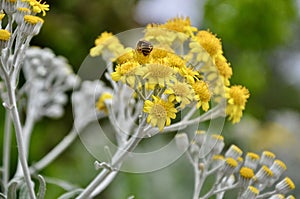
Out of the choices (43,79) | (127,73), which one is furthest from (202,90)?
(43,79)

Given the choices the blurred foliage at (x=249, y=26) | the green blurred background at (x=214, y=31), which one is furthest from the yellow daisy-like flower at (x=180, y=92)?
the blurred foliage at (x=249, y=26)

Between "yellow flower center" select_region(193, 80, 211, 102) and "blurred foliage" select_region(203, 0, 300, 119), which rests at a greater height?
"yellow flower center" select_region(193, 80, 211, 102)

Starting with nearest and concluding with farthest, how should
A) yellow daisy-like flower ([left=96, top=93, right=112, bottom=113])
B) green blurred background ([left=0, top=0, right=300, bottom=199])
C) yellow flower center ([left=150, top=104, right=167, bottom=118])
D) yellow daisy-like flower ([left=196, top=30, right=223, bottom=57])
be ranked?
yellow flower center ([left=150, top=104, right=167, bottom=118])
yellow daisy-like flower ([left=196, top=30, right=223, bottom=57])
yellow daisy-like flower ([left=96, top=93, right=112, bottom=113])
green blurred background ([left=0, top=0, right=300, bottom=199])

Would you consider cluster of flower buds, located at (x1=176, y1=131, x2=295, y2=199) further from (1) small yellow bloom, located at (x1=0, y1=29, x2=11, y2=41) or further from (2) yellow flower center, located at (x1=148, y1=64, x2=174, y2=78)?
(1) small yellow bloom, located at (x1=0, y1=29, x2=11, y2=41)

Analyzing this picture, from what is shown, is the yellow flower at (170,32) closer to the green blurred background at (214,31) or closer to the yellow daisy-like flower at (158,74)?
the yellow daisy-like flower at (158,74)

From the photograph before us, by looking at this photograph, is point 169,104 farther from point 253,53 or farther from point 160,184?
point 253,53

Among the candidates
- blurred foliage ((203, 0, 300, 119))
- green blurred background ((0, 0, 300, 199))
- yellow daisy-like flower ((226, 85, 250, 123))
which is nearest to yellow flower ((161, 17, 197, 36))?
yellow daisy-like flower ((226, 85, 250, 123))

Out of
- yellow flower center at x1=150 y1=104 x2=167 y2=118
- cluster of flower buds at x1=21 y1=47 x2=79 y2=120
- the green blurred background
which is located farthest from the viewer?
the green blurred background

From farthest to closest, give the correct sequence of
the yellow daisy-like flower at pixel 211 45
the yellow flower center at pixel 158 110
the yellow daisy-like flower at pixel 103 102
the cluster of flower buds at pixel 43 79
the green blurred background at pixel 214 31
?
the green blurred background at pixel 214 31 < the cluster of flower buds at pixel 43 79 < the yellow daisy-like flower at pixel 103 102 < the yellow daisy-like flower at pixel 211 45 < the yellow flower center at pixel 158 110
